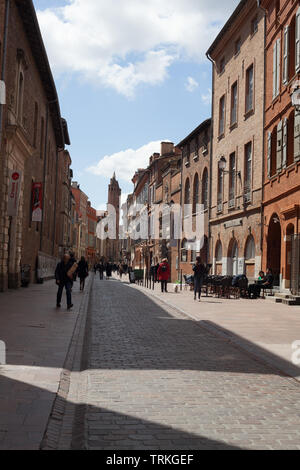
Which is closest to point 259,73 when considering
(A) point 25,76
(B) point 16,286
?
(A) point 25,76

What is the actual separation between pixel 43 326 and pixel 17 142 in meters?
12.4

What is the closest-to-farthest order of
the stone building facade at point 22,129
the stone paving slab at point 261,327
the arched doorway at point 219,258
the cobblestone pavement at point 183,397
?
the cobblestone pavement at point 183,397 < the stone paving slab at point 261,327 < the stone building facade at point 22,129 < the arched doorway at point 219,258

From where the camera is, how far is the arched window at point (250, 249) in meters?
27.2

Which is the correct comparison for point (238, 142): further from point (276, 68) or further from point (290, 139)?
point (290, 139)

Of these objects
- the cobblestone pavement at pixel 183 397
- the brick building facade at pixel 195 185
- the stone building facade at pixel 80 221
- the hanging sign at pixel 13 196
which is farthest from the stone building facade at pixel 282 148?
the stone building facade at pixel 80 221

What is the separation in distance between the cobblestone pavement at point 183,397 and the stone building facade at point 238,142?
56.6ft

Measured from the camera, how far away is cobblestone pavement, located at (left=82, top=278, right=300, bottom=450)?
14.9 ft

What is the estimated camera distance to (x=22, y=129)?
21.6m

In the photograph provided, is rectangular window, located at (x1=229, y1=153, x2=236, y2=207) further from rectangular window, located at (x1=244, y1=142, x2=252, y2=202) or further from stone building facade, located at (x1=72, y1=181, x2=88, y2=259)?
stone building facade, located at (x1=72, y1=181, x2=88, y2=259)

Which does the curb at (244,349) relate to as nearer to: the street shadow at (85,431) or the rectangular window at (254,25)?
the street shadow at (85,431)

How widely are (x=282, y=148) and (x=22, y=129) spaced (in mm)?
10416
